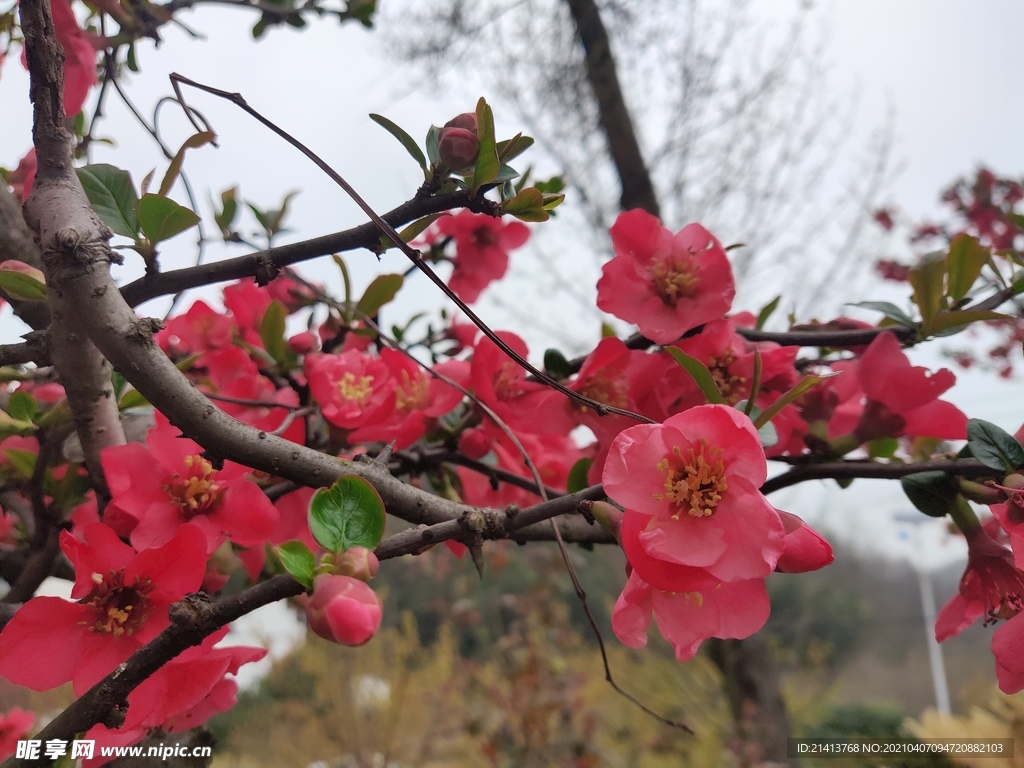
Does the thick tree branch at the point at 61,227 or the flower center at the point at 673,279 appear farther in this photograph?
the flower center at the point at 673,279

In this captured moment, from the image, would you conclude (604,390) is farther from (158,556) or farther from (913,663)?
(913,663)

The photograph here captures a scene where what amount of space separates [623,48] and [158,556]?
2877 mm

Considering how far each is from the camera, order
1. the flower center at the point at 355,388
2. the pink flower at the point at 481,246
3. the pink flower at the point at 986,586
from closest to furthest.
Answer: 1. the pink flower at the point at 986,586
2. the flower center at the point at 355,388
3. the pink flower at the point at 481,246

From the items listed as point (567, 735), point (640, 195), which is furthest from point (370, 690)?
point (640, 195)

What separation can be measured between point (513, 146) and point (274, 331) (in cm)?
28

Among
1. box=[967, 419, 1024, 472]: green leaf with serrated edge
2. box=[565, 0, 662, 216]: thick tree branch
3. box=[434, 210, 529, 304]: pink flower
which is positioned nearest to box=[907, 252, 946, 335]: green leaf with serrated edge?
box=[967, 419, 1024, 472]: green leaf with serrated edge

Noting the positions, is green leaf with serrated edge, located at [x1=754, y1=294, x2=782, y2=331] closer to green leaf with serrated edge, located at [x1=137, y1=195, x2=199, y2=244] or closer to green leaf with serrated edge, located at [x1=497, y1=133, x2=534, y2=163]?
green leaf with serrated edge, located at [x1=497, y1=133, x2=534, y2=163]

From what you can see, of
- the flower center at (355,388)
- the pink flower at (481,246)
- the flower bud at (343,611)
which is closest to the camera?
the flower bud at (343,611)

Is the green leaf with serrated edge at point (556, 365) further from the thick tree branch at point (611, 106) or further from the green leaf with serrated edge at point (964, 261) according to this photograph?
the thick tree branch at point (611, 106)

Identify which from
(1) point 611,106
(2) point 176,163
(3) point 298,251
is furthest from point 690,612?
(1) point 611,106

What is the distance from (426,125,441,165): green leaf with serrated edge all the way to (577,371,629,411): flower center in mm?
183

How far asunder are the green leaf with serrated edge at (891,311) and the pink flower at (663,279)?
0.37ft

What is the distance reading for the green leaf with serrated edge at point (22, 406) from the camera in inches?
15.2

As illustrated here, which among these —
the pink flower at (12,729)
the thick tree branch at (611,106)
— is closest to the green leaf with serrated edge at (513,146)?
the pink flower at (12,729)
